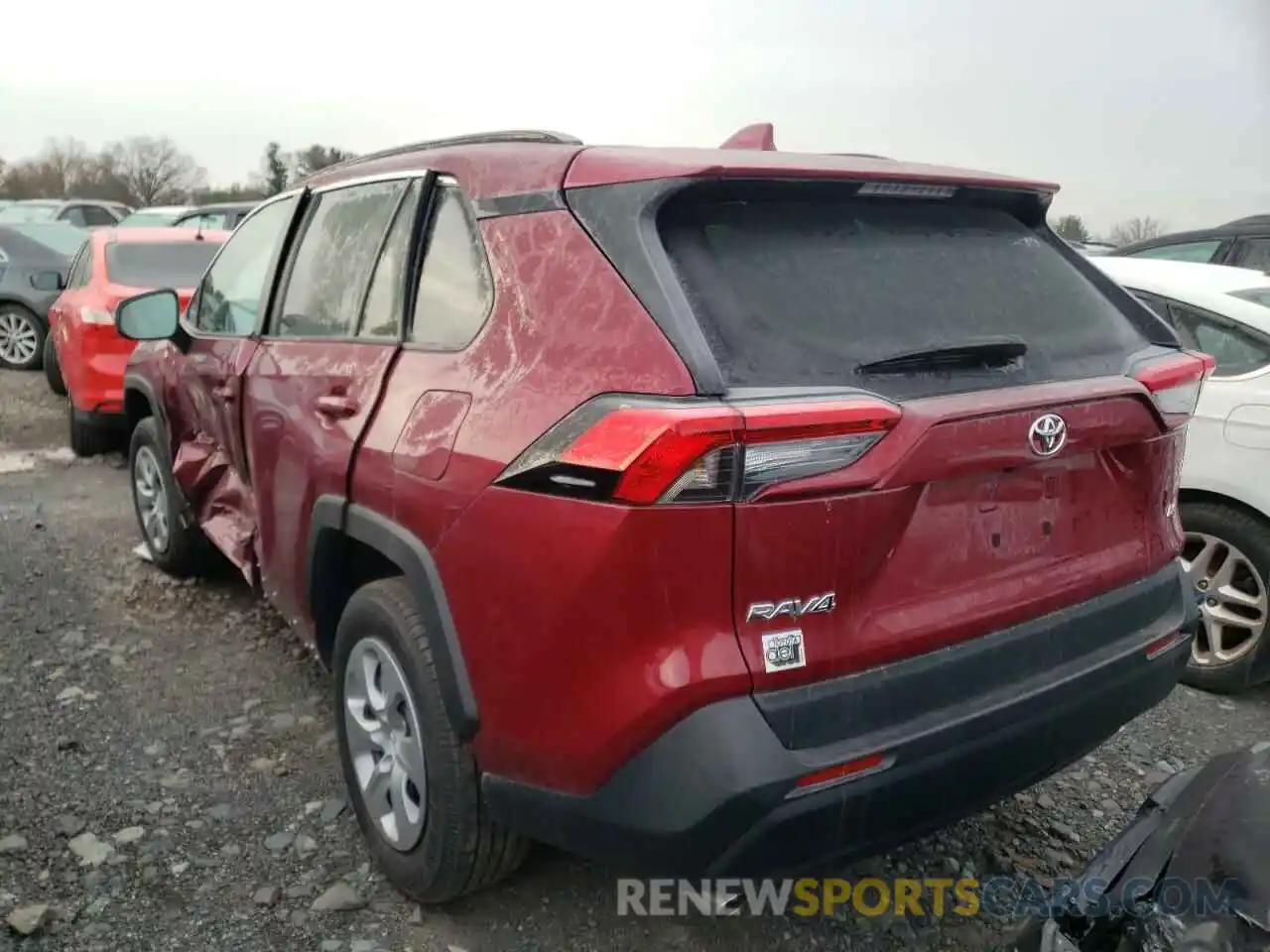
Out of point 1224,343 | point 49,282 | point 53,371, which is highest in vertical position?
point 1224,343

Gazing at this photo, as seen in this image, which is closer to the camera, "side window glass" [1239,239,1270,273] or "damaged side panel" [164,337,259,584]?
"damaged side panel" [164,337,259,584]

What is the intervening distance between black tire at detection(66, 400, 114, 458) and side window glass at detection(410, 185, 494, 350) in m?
5.33

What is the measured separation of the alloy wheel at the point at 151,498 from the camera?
4637 millimetres

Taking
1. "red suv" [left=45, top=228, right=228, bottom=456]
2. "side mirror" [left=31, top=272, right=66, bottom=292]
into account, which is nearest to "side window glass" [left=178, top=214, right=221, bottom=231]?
"side mirror" [left=31, top=272, right=66, bottom=292]

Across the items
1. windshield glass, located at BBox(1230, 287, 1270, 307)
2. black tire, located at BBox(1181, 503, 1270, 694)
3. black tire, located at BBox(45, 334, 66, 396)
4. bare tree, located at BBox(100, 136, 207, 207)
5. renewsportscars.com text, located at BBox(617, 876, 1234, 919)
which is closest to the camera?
renewsportscars.com text, located at BBox(617, 876, 1234, 919)

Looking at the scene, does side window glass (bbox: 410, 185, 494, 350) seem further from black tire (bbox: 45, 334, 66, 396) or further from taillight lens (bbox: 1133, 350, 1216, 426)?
black tire (bbox: 45, 334, 66, 396)

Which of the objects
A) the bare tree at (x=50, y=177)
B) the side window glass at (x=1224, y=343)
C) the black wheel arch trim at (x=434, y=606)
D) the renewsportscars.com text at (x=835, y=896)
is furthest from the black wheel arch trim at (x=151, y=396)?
the bare tree at (x=50, y=177)

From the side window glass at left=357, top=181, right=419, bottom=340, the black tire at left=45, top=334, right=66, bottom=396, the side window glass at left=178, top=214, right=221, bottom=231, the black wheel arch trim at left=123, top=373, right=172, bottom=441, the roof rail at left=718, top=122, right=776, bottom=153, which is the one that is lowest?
the black tire at left=45, top=334, right=66, bottom=396

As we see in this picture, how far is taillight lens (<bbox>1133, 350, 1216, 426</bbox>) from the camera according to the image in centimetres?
228

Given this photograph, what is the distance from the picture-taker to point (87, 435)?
7.14 meters

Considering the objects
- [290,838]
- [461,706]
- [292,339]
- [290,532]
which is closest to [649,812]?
[461,706]

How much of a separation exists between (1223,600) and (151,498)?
459 centimetres

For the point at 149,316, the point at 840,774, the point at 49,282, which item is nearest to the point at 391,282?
the point at 840,774

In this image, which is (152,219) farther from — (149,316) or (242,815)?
(242,815)
